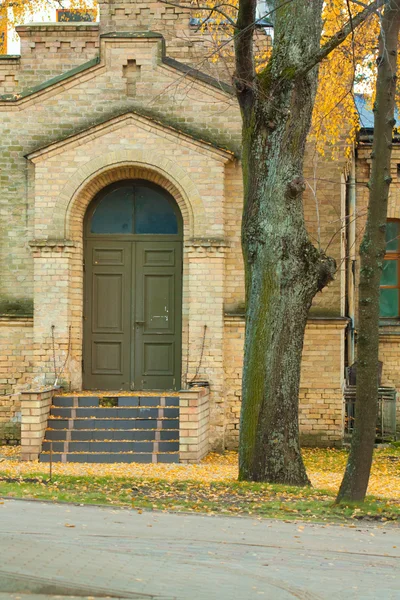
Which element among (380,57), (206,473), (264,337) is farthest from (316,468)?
(380,57)

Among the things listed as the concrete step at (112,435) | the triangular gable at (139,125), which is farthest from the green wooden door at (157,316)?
the concrete step at (112,435)

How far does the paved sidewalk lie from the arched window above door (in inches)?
378

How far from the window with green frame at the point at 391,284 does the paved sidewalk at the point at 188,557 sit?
43.3 ft

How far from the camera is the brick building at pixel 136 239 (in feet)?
61.5

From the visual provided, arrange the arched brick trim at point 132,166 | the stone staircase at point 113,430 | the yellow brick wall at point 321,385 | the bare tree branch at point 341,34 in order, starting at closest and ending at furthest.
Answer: the bare tree branch at point 341,34
the stone staircase at point 113,430
the arched brick trim at point 132,166
the yellow brick wall at point 321,385

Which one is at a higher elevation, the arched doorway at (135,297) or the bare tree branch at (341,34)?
the bare tree branch at (341,34)

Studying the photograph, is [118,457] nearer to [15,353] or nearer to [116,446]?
[116,446]

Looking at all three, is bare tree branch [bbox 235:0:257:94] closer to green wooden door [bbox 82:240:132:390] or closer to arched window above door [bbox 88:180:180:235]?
arched window above door [bbox 88:180:180:235]

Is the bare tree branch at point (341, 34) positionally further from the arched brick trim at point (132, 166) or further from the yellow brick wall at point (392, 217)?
the yellow brick wall at point (392, 217)

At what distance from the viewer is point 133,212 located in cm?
1967

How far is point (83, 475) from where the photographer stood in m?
14.2

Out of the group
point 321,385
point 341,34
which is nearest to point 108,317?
point 321,385

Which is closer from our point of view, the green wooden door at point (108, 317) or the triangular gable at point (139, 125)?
the triangular gable at point (139, 125)

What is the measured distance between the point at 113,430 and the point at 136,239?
4.02 metres
